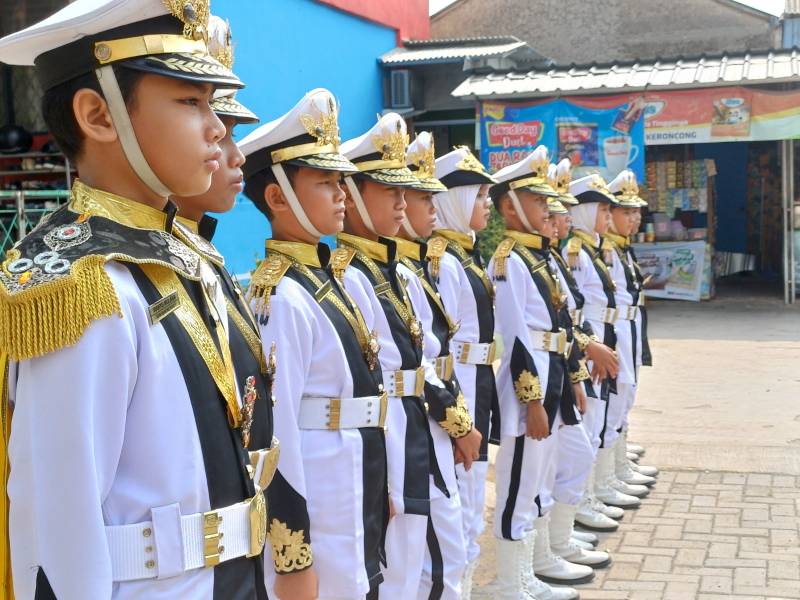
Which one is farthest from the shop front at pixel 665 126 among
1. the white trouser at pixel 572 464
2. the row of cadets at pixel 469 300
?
the row of cadets at pixel 469 300

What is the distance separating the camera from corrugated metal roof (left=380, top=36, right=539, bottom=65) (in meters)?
15.3

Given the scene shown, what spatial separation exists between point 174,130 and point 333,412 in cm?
145

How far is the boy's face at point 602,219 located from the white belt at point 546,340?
2.02m

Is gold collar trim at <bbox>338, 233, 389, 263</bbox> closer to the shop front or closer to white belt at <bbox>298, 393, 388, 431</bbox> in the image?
white belt at <bbox>298, 393, 388, 431</bbox>

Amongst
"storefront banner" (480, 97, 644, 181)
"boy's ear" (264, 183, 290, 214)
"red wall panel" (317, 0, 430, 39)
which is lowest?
"boy's ear" (264, 183, 290, 214)

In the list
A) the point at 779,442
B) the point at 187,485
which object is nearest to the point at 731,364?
the point at 779,442

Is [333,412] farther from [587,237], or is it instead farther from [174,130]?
[587,237]

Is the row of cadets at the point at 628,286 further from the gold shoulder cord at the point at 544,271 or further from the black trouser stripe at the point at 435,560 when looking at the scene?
the black trouser stripe at the point at 435,560

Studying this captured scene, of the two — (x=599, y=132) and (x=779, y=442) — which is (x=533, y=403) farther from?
(x=599, y=132)

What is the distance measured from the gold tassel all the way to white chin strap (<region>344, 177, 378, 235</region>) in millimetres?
2258

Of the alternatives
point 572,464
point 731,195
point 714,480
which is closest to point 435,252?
point 572,464

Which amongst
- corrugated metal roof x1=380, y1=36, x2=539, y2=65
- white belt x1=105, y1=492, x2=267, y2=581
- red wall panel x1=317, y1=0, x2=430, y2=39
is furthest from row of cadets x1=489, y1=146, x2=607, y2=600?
corrugated metal roof x1=380, y1=36, x2=539, y2=65

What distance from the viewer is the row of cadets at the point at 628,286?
23.1 ft

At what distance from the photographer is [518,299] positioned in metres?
5.16
